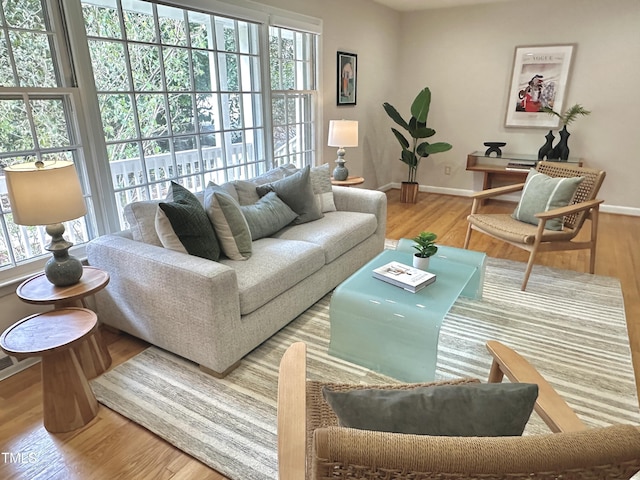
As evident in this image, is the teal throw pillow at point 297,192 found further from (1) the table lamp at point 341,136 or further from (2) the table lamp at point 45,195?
(2) the table lamp at point 45,195

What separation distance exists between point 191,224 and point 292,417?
1376 mm

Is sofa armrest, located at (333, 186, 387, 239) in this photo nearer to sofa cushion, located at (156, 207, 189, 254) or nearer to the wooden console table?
sofa cushion, located at (156, 207, 189, 254)

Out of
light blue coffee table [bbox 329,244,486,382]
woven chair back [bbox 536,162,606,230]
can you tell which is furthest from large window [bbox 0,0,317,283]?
woven chair back [bbox 536,162,606,230]

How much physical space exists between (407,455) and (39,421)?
1864 mm

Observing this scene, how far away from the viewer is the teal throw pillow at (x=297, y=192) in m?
2.96

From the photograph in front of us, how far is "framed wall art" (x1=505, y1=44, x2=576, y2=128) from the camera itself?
188 inches

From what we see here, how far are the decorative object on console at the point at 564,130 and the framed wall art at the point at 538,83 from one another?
113 millimetres

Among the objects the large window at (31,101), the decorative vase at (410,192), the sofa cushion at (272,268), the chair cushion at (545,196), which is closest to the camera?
the large window at (31,101)

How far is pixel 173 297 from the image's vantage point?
1967 millimetres

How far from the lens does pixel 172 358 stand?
218cm

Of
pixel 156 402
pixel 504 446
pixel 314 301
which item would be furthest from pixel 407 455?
pixel 314 301

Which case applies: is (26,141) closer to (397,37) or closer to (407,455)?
(407,455)

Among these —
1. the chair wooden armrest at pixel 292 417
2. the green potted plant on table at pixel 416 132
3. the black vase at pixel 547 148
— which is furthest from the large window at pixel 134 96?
the black vase at pixel 547 148

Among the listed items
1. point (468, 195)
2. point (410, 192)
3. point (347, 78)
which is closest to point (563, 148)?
point (468, 195)
